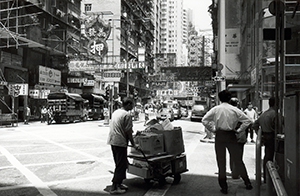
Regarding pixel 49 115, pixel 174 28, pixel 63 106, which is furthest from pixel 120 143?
pixel 174 28

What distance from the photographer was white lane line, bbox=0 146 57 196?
5.91m

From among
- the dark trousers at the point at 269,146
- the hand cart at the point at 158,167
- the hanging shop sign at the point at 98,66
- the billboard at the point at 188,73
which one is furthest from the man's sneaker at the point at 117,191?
the billboard at the point at 188,73

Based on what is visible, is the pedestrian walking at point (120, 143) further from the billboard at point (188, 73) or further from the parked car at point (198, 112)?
the billboard at point (188, 73)

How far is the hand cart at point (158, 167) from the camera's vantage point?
5875 millimetres

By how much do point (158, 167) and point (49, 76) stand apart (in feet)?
105

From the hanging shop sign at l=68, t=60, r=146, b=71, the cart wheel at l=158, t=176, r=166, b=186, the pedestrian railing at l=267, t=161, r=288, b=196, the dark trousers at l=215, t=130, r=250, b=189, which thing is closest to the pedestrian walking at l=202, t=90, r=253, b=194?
the dark trousers at l=215, t=130, r=250, b=189

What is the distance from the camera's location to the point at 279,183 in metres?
2.55

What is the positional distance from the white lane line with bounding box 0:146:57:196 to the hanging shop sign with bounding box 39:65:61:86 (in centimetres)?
2484

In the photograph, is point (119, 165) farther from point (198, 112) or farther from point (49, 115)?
point (198, 112)

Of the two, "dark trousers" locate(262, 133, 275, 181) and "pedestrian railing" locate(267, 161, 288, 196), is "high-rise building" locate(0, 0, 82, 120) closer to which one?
"dark trousers" locate(262, 133, 275, 181)

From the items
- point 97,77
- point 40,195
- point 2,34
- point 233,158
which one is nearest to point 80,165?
point 40,195

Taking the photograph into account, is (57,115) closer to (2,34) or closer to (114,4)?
(2,34)

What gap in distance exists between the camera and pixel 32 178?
6.99 metres

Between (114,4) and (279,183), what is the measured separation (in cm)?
5835
